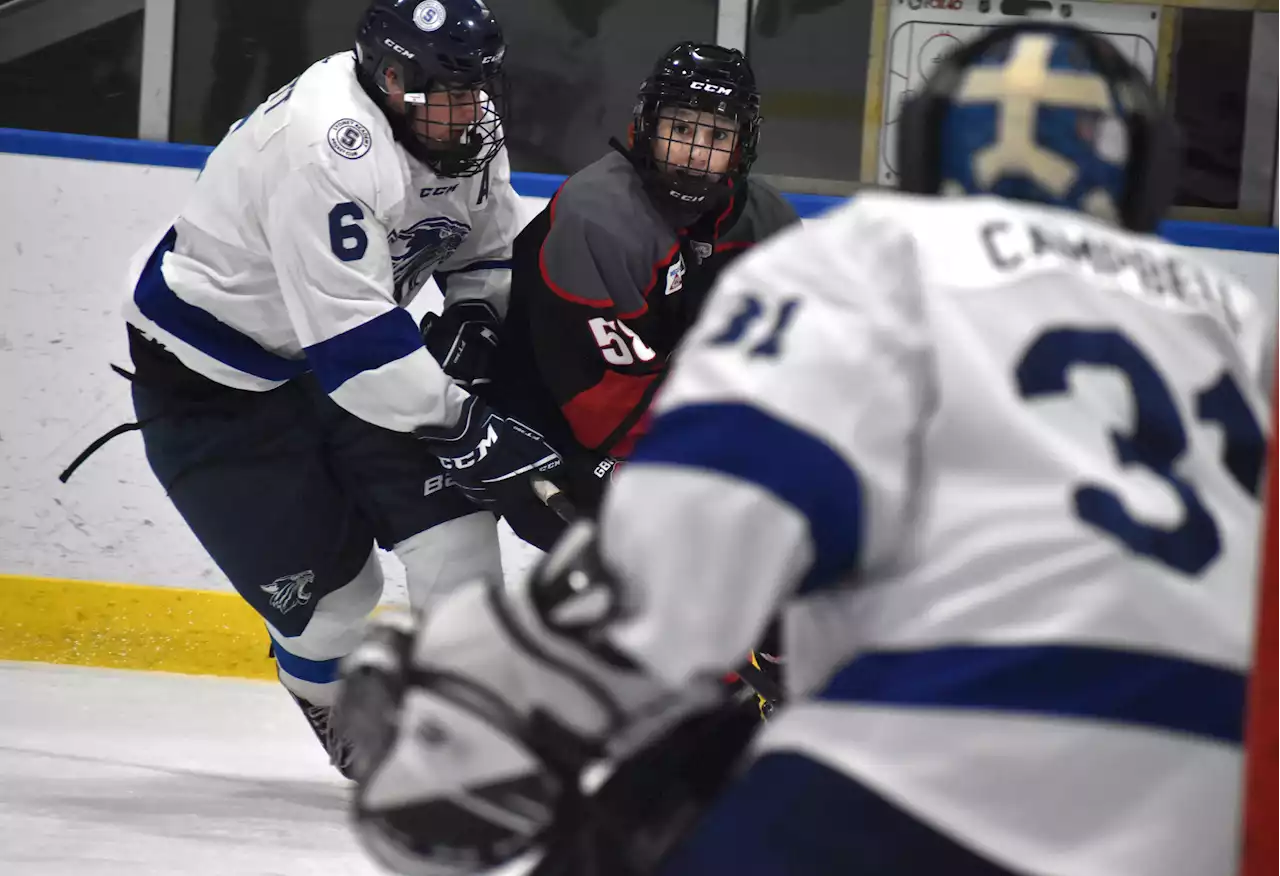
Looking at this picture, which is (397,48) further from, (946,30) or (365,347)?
(946,30)

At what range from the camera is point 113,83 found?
393 centimetres

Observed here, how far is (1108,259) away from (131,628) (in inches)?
123

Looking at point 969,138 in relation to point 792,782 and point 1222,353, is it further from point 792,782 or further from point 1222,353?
point 792,782

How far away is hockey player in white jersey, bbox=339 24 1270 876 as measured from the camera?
29.8 inches

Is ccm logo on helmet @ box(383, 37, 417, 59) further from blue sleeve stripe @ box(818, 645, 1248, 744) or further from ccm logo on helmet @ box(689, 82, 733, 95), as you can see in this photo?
blue sleeve stripe @ box(818, 645, 1248, 744)

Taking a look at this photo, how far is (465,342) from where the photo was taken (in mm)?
2529

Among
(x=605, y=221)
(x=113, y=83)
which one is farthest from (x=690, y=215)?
(x=113, y=83)

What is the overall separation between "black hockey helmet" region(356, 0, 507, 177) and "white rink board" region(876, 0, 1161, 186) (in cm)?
173

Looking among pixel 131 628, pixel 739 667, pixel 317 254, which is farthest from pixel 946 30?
pixel 131 628

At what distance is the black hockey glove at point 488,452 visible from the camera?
7.56 ft

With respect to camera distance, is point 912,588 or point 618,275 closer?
point 912,588

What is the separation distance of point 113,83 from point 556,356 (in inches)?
82.9

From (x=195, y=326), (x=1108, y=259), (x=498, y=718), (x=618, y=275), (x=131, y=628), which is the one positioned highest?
(x=1108, y=259)

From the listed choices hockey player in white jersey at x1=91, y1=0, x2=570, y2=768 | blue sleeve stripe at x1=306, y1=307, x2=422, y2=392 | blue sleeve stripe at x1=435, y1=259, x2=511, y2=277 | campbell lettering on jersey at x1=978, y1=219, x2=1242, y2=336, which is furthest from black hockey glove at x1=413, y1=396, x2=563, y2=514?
campbell lettering on jersey at x1=978, y1=219, x2=1242, y2=336
